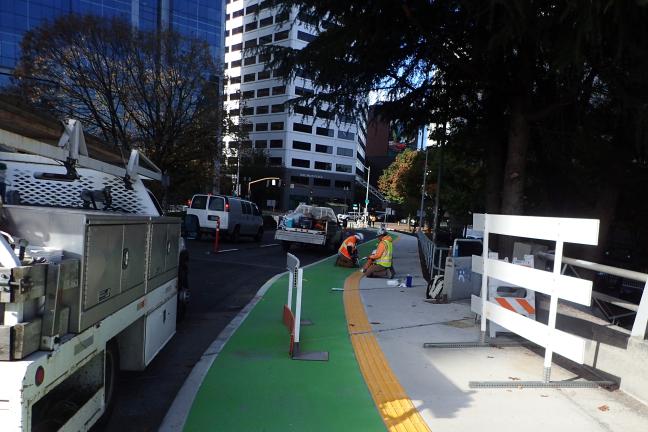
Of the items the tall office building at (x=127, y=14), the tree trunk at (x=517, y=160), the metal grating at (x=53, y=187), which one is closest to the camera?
the metal grating at (x=53, y=187)

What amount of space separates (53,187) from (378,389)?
384 centimetres

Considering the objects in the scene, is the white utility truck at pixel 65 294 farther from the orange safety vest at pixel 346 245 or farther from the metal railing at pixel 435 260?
the orange safety vest at pixel 346 245

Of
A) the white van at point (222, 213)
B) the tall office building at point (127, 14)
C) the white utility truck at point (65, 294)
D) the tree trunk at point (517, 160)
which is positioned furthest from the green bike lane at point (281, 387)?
the tall office building at point (127, 14)

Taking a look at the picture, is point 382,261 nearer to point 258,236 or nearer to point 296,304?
point 296,304

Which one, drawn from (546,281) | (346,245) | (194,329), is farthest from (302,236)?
(546,281)

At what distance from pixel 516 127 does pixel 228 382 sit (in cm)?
706

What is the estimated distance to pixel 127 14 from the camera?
48688 millimetres

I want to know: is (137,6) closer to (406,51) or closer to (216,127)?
(216,127)

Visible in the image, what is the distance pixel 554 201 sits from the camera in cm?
1367

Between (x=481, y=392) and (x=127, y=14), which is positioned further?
(x=127, y=14)

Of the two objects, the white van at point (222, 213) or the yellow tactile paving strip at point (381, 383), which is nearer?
the yellow tactile paving strip at point (381, 383)

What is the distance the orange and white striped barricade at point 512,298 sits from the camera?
19.3 feet

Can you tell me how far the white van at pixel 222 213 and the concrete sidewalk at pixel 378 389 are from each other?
14.1 m

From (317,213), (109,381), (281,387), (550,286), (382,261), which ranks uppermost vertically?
(317,213)
